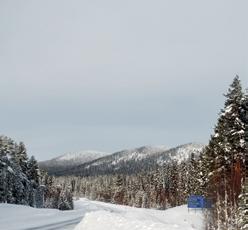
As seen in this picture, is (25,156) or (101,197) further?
(101,197)

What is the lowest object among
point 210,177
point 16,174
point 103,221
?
point 103,221

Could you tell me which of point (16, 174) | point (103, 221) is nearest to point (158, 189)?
point (16, 174)

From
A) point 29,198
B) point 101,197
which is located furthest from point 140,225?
point 101,197

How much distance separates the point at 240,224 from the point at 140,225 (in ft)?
18.9

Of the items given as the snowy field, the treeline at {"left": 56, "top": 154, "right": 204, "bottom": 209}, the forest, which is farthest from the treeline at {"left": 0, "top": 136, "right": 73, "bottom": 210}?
the treeline at {"left": 56, "top": 154, "right": 204, "bottom": 209}

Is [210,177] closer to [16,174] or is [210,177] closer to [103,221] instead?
[103,221]

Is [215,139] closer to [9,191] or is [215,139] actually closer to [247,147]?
[247,147]

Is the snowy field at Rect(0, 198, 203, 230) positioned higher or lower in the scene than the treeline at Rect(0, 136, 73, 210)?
lower

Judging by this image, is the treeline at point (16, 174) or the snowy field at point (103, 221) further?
the treeline at point (16, 174)

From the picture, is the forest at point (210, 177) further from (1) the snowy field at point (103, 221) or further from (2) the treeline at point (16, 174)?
(1) the snowy field at point (103, 221)

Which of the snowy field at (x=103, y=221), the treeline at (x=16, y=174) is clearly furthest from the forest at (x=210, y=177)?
the snowy field at (x=103, y=221)

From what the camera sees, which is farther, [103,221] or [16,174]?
[16,174]

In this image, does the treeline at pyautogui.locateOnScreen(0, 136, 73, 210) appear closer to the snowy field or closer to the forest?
the forest

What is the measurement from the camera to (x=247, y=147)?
33.4 metres
